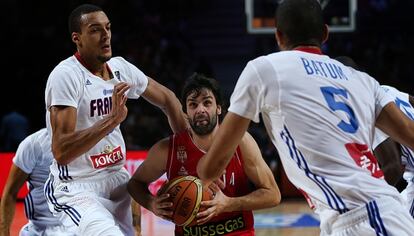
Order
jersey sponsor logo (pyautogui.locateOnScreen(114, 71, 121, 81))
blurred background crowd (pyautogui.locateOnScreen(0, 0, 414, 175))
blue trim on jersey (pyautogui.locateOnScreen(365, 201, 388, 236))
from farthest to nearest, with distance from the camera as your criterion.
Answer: blurred background crowd (pyautogui.locateOnScreen(0, 0, 414, 175)) → jersey sponsor logo (pyautogui.locateOnScreen(114, 71, 121, 81)) → blue trim on jersey (pyautogui.locateOnScreen(365, 201, 388, 236))

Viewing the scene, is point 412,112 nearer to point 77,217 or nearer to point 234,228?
point 234,228

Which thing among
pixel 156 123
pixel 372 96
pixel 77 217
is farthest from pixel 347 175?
pixel 156 123

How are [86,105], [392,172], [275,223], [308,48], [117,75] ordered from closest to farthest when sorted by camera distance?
[308,48] < [392,172] < [86,105] < [117,75] < [275,223]

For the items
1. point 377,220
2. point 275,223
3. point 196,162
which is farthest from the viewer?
point 275,223

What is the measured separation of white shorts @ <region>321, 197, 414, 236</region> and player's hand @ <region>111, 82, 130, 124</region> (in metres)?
1.65

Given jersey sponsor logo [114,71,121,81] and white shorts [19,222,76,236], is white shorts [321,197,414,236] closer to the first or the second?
jersey sponsor logo [114,71,121,81]

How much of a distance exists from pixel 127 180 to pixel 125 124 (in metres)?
7.68

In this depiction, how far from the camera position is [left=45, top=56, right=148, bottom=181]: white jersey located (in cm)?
450

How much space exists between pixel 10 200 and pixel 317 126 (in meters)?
3.34

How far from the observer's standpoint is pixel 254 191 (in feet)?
15.0

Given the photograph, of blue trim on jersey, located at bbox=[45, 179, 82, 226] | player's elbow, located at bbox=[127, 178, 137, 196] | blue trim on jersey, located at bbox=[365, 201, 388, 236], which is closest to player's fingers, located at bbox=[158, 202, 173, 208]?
player's elbow, located at bbox=[127, 178, 137, 196]

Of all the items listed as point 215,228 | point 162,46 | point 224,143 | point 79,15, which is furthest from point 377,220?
point 162,46

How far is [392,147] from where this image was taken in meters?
4.57

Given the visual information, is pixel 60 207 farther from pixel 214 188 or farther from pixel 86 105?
pixel 214 188
